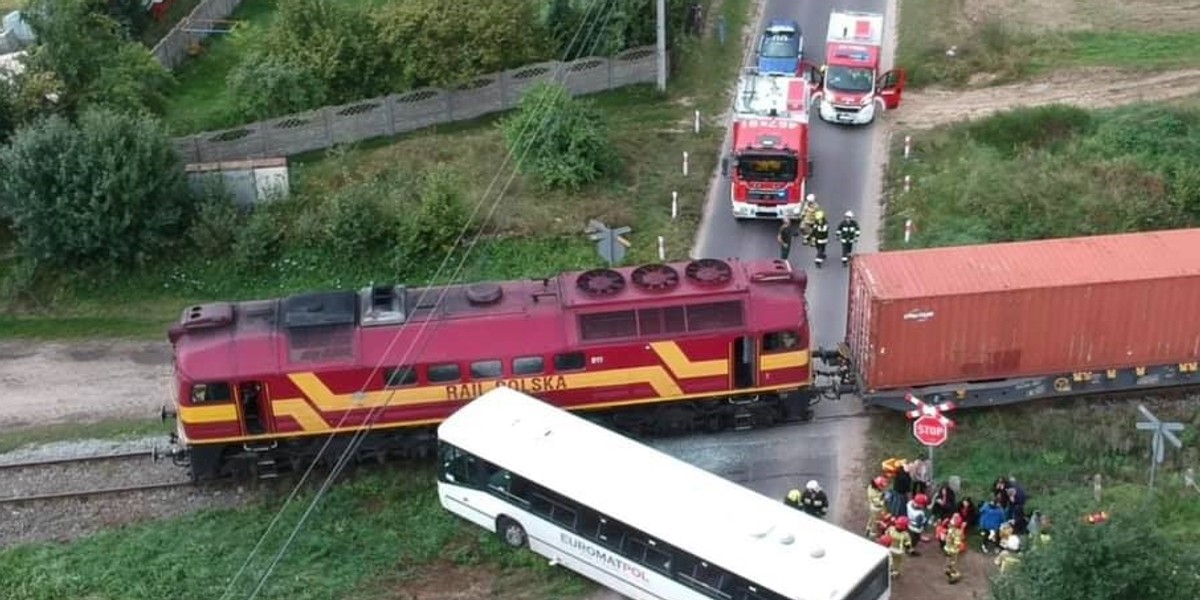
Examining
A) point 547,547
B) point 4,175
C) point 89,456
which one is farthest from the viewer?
point 4,175

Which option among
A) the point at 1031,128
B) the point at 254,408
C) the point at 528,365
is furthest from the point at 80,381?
the point at 1031,128

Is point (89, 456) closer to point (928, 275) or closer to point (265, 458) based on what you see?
point (265, 458)

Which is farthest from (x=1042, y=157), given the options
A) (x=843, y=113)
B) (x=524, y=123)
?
(x=524, y=123)

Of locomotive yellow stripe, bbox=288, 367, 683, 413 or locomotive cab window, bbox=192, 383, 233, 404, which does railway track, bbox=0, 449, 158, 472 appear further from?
locomotive yellow stripe, bbox=288, 367, 683, 413

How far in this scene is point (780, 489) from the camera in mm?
28047

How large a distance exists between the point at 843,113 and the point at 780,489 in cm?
1778

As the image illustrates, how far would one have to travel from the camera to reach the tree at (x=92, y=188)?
118 ft

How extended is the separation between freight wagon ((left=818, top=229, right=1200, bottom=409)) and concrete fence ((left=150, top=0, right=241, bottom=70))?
28484mm

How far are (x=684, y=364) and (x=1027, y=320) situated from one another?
728cm

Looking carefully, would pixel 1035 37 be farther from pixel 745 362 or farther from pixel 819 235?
pixel 745 362

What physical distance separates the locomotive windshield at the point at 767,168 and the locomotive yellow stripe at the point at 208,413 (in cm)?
1554

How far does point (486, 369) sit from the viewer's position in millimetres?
28250

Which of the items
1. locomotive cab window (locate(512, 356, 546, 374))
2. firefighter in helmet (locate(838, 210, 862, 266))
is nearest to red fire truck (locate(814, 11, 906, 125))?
firefighter in helmet (locate(838, 210, 862, 266))

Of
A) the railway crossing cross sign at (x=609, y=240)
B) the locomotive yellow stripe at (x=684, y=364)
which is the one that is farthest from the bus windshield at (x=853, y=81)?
the locomotive yellow stripe at (x=684, y=364)
